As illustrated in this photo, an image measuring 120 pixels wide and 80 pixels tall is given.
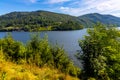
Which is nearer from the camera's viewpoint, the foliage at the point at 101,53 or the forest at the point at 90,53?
the forest at the point at 90,53

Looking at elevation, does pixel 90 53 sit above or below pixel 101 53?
above

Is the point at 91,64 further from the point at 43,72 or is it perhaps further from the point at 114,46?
the point at 43,72

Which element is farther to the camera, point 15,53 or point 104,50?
point 15,53

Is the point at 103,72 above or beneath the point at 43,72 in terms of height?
beneath

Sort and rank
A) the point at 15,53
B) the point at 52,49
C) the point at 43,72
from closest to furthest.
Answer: the point at 43,72, the point at 15,53, the point at 52,49

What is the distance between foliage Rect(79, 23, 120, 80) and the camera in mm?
21228

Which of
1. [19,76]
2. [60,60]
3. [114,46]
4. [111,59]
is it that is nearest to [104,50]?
[111,59]

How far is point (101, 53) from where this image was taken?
79.5 ft

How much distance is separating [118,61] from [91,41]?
3.99m

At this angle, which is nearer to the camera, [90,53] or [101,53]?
[90,53]

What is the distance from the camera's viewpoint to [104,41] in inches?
1075

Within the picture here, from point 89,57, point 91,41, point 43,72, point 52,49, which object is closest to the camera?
point 43,72

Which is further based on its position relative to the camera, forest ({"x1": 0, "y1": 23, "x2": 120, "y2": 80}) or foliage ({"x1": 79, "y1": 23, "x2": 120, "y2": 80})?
foliage ({"x1": 79, "y1": 23, "x2": 120, "y2": 80})

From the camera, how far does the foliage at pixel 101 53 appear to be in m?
21.2
